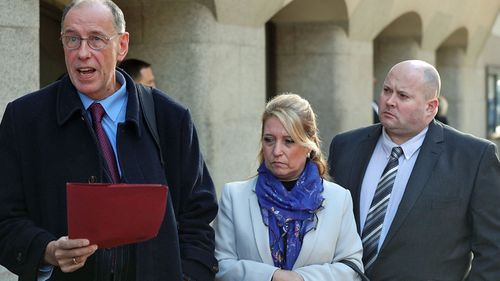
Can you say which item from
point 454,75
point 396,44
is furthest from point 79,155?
point 454,75

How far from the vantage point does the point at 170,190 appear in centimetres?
397

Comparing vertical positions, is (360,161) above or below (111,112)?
below

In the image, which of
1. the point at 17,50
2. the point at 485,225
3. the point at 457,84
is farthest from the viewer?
the point at 457,84

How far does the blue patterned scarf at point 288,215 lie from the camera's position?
14.3 feet

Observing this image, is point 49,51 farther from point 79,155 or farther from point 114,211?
point 114,211

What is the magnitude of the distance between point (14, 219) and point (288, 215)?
1.17 meters

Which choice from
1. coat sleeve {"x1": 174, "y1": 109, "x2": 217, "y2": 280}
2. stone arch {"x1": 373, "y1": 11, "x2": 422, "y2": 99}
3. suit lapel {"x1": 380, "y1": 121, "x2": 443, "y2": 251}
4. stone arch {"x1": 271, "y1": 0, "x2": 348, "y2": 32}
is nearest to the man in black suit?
suit lapel {"x1": 380, "y1": 121, "x2": 443, "y2": 251}

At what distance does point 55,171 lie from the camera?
3734mm

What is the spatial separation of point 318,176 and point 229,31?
228 inches

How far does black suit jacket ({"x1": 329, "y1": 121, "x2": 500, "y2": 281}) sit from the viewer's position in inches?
191

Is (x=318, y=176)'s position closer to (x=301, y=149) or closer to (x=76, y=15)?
(x=301, y=149)

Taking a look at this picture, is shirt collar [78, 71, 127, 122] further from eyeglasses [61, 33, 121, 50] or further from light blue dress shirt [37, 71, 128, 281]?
eyeglasses [61, 33, 121, 50]

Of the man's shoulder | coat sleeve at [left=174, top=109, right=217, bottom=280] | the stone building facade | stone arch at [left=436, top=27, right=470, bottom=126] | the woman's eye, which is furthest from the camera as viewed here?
stone arch at [left=436, top=27, right=470, bottom=126]

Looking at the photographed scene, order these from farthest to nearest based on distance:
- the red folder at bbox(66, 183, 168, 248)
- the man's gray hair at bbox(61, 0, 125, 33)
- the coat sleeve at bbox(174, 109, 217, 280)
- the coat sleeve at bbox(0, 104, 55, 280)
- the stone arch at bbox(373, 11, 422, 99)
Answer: the stone arch at bbox(373, 11, 422, 99)
the coat sleeve at bbox(174, 109, 217, 280)
the man's gray hair at bbox(61, 0, 125, 33)
the coat sleeve at bbox(0, 104, 55, 280)
the red folder at bbox(66, 183, 168, 248)
